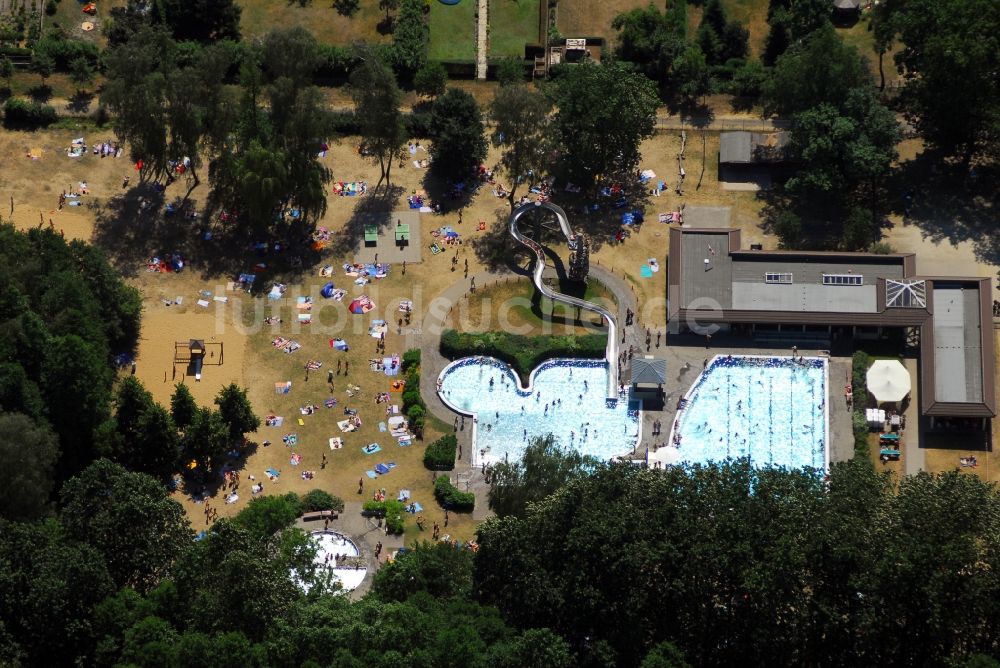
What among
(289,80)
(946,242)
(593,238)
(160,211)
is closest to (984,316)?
(946,242)

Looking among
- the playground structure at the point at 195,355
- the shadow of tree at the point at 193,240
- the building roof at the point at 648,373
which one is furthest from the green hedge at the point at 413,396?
the building roof at the point at 648,373

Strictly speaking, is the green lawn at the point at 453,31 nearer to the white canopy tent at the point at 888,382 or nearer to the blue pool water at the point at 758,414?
the blue pool water at the point at 758,414

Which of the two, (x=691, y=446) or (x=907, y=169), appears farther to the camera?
(x=907, y=169)

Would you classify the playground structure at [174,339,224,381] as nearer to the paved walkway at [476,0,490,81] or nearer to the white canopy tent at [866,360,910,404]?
the paved walkway at [476,0,490,81]

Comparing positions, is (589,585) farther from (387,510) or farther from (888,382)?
(888,382)

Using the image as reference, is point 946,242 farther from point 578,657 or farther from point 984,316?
point 578,657

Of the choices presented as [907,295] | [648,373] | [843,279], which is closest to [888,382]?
[907,295]

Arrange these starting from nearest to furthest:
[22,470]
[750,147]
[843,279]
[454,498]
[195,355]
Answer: [22,470] < [454,498] < [843,279] < [195,355] < [750,147]
